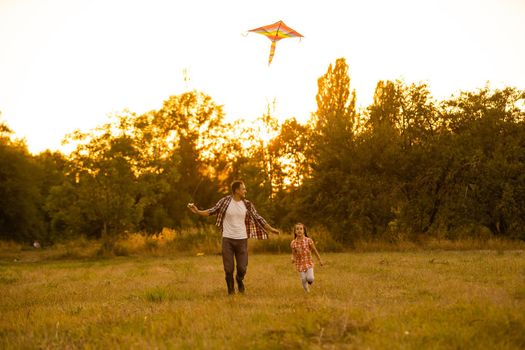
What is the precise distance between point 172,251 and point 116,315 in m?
21.3

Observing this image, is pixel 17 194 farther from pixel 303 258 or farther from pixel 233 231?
pixel 303 258

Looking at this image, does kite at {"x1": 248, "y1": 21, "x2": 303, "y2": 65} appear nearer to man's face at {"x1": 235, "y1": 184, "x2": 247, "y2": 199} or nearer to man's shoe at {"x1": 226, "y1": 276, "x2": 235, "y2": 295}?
man's face at {"x1": 235, "y1": 184, "x2": 247, "y2": 199}

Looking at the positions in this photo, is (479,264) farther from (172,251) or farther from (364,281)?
(172,251)

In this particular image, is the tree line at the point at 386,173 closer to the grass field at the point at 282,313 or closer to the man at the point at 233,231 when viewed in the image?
the grass field at the point at 282,313

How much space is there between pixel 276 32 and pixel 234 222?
9.20 meters

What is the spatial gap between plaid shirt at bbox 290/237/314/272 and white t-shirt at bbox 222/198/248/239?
1.13 meters

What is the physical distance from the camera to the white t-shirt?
1102 cm

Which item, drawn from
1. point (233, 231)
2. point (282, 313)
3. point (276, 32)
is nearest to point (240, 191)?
point (233, 231)

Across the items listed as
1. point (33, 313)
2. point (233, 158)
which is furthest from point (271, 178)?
point (33, 313)

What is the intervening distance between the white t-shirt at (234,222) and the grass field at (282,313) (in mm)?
1257

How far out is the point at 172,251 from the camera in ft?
96.0

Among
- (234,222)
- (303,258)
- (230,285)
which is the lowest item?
(230,285)

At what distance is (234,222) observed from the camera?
11.0m

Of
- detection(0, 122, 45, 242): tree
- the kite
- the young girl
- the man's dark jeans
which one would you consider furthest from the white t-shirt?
detection(0, 122, 45, 242): tree
